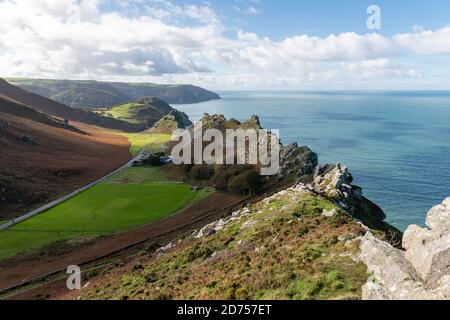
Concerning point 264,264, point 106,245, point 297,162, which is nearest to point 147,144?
point 297,162

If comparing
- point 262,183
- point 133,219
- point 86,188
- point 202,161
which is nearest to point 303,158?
point 262,183

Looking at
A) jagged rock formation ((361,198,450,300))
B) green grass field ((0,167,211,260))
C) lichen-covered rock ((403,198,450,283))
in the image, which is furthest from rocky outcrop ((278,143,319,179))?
jagged rock formation ((361,198,450,300))

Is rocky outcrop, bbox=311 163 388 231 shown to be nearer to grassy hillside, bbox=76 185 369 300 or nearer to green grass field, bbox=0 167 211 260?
grassy hillside, bbox=76 185 369 300

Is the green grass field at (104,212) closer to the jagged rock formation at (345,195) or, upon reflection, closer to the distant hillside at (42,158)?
the distant hillside at (42,158)

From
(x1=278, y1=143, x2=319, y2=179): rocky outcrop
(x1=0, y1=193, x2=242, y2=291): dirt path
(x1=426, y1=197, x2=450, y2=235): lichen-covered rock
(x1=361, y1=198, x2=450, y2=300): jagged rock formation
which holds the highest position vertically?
(x1=426, y1=197, x2=450, y2=235): lichen-covered rock

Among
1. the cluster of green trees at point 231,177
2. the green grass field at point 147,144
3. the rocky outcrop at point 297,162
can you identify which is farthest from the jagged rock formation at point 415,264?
the green grass field at point 147,144
